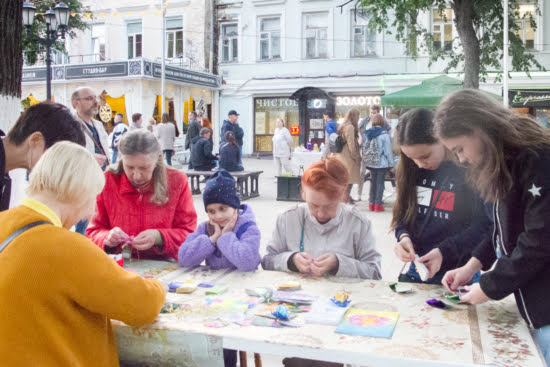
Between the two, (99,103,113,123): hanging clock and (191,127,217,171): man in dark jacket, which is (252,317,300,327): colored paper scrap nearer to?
(191,127,217,171): man in dark jacket

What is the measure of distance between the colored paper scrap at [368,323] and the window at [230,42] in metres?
22.4

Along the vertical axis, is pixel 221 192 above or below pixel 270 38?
below

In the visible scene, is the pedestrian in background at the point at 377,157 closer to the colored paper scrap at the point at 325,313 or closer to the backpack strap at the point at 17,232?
the colored paper scrap at the point at 325,313

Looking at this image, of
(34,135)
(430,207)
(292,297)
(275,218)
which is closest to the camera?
(292,297)

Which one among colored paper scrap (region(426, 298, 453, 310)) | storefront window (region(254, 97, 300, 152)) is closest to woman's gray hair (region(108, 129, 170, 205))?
colored paper scrap (region(426, 298, 453, 310))

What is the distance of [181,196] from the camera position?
132 inches

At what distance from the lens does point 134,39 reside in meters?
24.8

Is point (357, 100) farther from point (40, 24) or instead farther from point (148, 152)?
point (148, 152)

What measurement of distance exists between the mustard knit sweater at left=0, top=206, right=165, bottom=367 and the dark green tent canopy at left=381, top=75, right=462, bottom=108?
34.1 feet

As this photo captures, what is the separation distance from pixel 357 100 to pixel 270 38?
4610 millimetres

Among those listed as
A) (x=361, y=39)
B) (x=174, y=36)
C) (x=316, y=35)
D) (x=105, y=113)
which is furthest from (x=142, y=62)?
(x=361, y=39)

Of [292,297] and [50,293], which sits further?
[292,297]

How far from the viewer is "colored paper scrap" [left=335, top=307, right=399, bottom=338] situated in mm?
1936

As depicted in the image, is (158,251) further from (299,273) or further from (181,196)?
(299,273)
